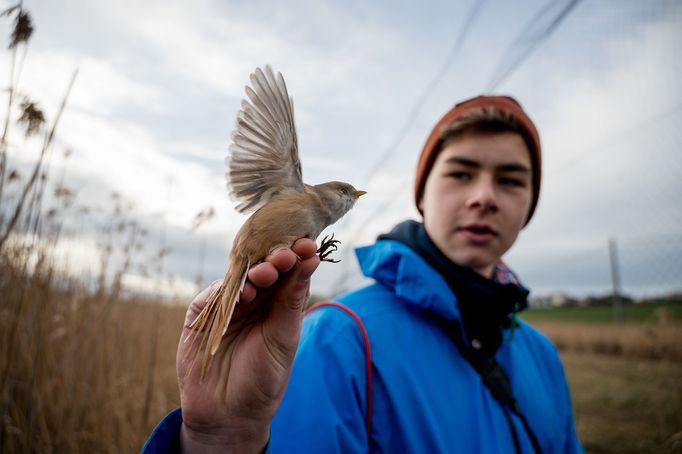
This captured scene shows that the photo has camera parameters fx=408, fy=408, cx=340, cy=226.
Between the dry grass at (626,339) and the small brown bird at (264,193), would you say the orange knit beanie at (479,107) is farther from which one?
the dry grass at (626,339)

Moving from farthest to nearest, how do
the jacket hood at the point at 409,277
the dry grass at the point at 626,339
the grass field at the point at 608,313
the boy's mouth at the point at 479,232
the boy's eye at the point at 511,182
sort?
the grass field at the point at 608,313, the dry grass at the point at 626,339, the boy's eye at the point at 511,182, the boy's mouth at the point at 479,232, the jacket hood at the point at 409,277

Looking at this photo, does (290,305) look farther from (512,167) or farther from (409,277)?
(512,167)

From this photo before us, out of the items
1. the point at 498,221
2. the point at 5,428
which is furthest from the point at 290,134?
the point at 5,428

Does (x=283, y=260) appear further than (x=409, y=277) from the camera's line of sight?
No

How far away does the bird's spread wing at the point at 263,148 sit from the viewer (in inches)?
44.4

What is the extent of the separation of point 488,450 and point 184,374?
1.30m

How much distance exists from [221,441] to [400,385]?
852 mm

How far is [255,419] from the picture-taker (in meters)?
1.09

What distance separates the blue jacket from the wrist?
0.82ft

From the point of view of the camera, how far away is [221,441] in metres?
1.07

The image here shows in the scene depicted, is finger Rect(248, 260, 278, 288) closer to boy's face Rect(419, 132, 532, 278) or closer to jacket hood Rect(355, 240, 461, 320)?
jacket hood Rect(355, 240, 461, 320)

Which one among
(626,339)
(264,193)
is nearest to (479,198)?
(264,193)

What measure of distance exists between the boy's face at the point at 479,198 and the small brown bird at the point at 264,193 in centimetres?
106

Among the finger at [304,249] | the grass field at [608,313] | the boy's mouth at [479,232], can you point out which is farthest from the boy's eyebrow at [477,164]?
the grass field at [608,313]
